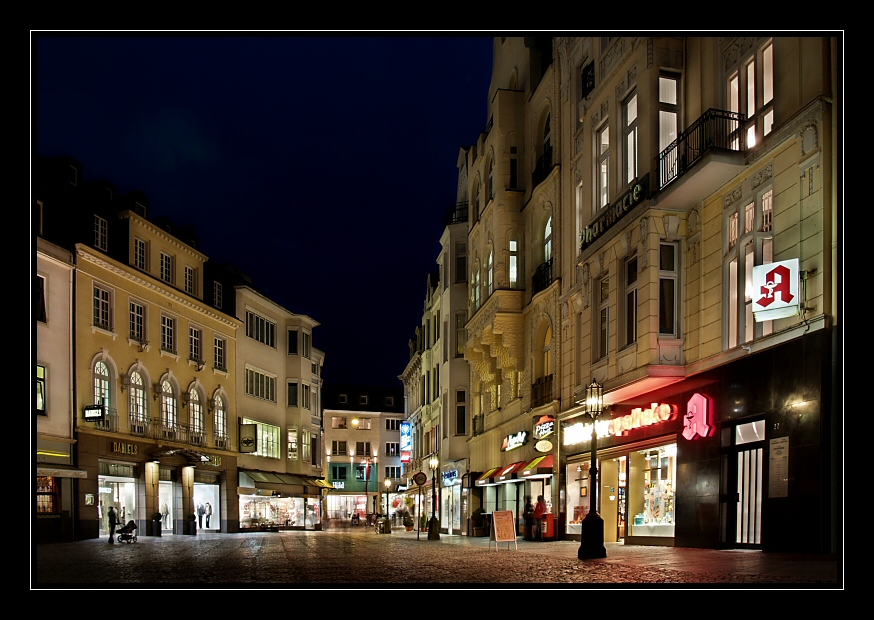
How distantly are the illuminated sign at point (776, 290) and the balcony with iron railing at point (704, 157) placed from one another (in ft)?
9.58

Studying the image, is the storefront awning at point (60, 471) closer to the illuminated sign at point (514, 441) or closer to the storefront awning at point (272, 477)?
the illuminated sign at point (514, 441)

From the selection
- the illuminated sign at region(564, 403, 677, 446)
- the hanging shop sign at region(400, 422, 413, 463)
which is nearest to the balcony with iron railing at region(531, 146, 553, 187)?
the illuminated sign at region(564, 403, 677, 446)

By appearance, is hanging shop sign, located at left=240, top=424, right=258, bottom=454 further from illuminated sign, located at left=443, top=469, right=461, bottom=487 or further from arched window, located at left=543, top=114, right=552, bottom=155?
arched window, located at left=543, top=114, right=552, bottom=155

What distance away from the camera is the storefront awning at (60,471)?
36.5 m

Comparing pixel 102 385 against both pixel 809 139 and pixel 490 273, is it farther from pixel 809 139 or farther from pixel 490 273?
pixel 809 139

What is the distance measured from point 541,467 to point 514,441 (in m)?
4.63

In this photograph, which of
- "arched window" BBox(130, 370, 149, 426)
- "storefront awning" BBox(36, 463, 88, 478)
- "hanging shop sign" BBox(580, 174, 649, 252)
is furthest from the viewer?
"arched window" BBox(130, 370, 149, 426)

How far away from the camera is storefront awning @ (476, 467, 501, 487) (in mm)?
42656

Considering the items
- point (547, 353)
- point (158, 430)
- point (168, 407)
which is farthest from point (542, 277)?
point (168, 407)

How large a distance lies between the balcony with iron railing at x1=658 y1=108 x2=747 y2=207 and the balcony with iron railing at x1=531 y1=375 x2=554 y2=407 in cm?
1259

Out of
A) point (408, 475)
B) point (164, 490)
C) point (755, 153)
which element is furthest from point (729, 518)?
point (408, 475)

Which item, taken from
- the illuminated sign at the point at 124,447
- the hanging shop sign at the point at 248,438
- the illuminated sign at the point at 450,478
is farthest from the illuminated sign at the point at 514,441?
the hanging shop sign at the point at 248,438

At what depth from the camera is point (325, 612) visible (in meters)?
12.6

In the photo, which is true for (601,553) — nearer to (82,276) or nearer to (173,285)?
(82,276)
